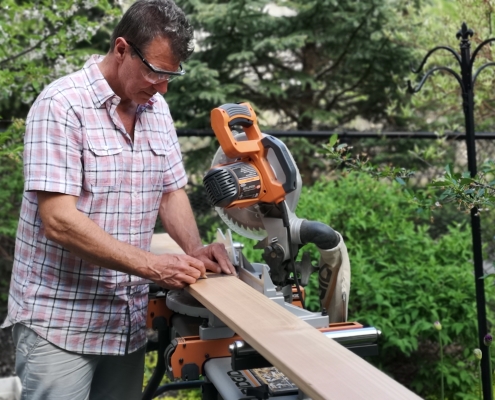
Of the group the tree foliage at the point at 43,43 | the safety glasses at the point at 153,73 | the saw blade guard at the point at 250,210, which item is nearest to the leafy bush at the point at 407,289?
the saw blade guard at the point at 250,210

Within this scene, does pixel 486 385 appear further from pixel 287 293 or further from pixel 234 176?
pixel 234 176

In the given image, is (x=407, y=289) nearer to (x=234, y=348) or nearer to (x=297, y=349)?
(x=234, y=348)

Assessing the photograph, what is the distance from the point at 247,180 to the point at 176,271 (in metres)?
0.38

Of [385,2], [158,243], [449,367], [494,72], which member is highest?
[385,2]

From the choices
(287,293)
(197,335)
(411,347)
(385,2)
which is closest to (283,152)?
(287,293)

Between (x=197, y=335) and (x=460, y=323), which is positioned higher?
(x=197, y=335)

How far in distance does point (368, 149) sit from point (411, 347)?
345 centimetres

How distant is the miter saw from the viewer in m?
2.22

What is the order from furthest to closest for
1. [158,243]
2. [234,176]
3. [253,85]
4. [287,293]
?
[253,85] < [158,243] < [287,293] < [234,176]

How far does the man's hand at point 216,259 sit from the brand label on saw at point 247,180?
12.7 inches

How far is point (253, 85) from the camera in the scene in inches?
290

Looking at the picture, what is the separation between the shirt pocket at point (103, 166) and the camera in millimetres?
2316

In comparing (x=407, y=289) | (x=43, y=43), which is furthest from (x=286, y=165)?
(x=43, y=43)

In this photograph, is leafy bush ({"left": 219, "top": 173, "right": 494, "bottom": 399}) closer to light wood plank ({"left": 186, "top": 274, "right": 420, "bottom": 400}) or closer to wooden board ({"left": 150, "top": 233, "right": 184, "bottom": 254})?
wooden board ({"left": 150, "top": 233, "right": 184, "bottom": 254})
